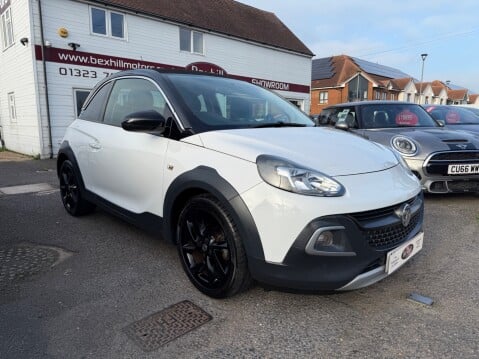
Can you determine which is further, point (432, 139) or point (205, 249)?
point (432, 139)

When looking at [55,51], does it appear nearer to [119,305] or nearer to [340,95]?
[119,305]

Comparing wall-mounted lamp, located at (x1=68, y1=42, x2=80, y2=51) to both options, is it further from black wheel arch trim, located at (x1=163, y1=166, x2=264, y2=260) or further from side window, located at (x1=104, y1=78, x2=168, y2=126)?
black wheel arch trim, located at (x1=163, y1=166, x2=264, y2=260)

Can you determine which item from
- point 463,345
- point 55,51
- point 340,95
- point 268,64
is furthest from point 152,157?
point 340,95

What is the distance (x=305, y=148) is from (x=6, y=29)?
15033 mm

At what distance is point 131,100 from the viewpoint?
3.44 metres

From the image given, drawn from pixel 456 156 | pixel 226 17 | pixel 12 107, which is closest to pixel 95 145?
pixel 456 156

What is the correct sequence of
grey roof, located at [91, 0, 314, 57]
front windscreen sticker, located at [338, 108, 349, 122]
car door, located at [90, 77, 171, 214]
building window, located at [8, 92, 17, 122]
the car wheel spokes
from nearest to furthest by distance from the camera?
the car wheel spokes → car door, located at [90, 77, 171, 214] → front windscreen sticker, located at [338, 108, 349, 122] → building window, located at [8, 92, 17, 122] → grey roof, located at [91, 0, 314, 57]

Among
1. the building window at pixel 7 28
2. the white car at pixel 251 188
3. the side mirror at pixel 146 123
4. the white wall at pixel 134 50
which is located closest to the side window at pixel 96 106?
the white car at pixel 251 188

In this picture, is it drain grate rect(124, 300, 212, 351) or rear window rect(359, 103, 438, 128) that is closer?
drain grate rect(124, 300, 212, 351)

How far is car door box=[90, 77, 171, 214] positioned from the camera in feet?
9.49

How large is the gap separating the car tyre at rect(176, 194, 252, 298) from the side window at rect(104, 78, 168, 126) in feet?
2.92

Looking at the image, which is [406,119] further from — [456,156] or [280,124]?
[280,124]

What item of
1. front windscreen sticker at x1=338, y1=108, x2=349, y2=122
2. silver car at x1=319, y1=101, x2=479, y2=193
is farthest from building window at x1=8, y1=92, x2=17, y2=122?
silver car at x1=319, y1=101, x2=479, y2=193

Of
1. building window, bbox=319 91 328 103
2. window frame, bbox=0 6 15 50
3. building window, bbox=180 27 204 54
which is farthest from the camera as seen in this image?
building window, bbox=319 91 328 103
